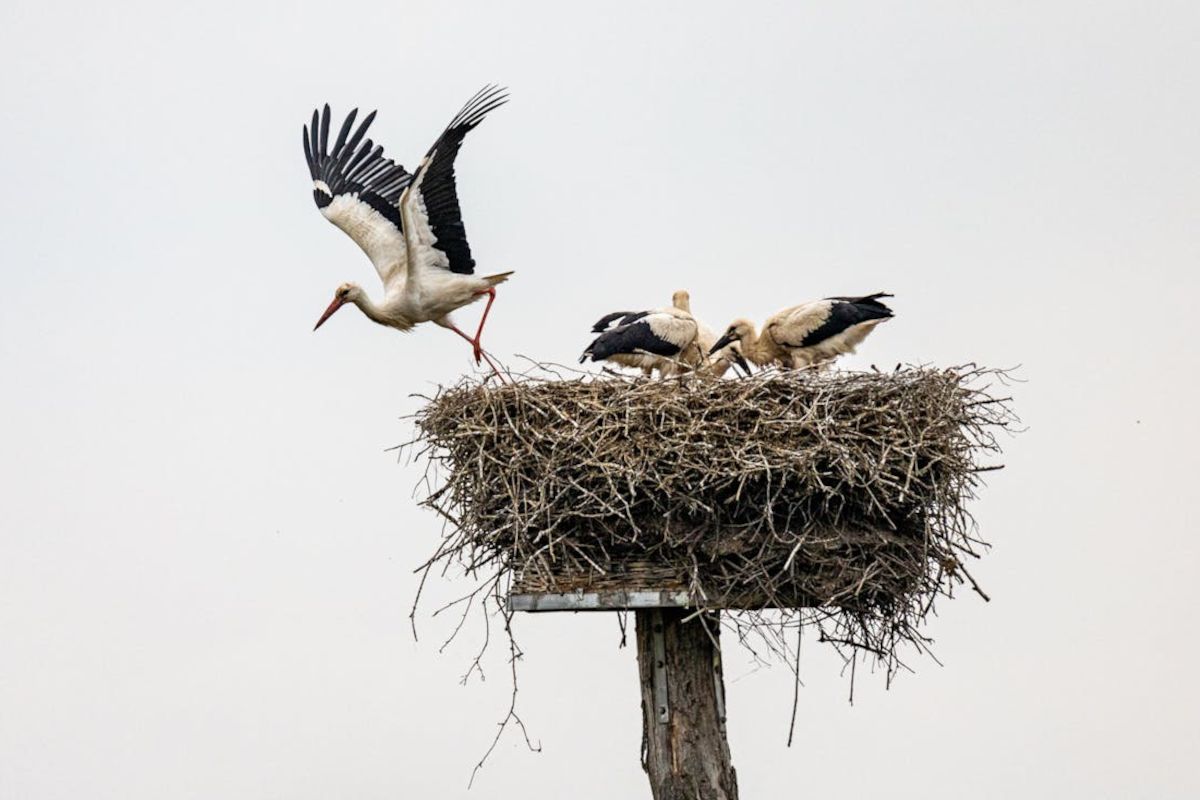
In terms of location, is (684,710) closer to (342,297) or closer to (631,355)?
(631,355)

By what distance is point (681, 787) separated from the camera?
29.1 feet

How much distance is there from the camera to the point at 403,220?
11.2 meters

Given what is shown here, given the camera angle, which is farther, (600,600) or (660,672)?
(660,672)

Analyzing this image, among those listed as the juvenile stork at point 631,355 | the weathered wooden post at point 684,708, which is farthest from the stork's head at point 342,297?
the weathered wooden post at point 684,708

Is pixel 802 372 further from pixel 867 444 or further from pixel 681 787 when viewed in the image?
pixel 681 787

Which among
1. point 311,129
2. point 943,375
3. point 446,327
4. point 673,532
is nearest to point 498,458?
point 673,532

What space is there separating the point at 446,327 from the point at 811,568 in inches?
172

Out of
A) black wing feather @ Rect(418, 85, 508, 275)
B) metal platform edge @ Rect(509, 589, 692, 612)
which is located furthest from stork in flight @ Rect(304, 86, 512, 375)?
metal platform edge @ Rect(509, 589, 692, 612)

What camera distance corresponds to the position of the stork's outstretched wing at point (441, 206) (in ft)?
36.0

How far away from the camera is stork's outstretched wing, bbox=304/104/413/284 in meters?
12.6

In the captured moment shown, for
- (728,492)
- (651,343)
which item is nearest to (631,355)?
(651,343)

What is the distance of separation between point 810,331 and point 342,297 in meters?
3.21

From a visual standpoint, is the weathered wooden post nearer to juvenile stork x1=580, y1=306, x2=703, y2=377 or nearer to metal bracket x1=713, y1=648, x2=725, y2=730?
metal bracket x1=713, y1=648, x2=725, y2=730

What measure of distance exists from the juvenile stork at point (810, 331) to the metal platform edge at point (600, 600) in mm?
2477
